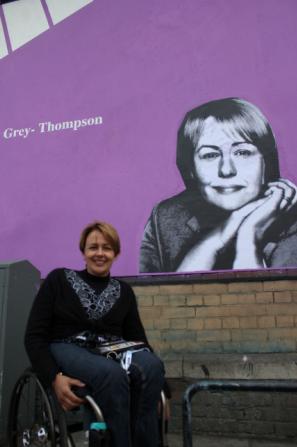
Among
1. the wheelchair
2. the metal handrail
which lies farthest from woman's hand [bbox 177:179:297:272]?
the metal handrail

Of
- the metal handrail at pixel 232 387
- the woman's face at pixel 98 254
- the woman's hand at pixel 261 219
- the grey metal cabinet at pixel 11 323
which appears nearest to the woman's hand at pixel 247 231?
the woman's hand at pixel 261 219

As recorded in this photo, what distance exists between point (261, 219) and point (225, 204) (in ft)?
1.14

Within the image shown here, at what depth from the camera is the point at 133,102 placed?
14.8 ft

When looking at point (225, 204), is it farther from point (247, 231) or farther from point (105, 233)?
point (105, 233)

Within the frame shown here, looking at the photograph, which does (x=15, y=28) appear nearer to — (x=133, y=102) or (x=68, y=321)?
(x=133, y=102)

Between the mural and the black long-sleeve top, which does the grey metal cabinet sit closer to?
the mural

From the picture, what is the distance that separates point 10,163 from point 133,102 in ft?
4.71

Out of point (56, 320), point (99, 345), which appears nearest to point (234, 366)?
point (99, 345)

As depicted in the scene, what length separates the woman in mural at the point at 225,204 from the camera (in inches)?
154

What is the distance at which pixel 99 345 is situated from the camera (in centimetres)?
228

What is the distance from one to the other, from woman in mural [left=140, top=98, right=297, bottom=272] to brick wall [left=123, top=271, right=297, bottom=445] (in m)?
0.18

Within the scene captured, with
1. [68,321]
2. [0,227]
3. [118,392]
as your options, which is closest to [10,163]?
[0,227]

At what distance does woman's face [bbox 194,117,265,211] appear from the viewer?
4086mm

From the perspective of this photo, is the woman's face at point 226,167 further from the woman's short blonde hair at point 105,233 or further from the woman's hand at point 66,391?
the woman's hand at point 66,391
